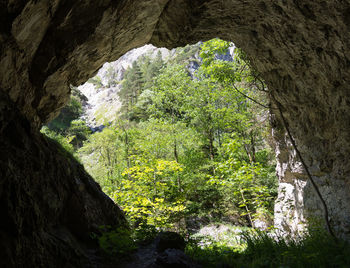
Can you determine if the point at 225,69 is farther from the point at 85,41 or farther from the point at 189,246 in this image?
the point at 189,246

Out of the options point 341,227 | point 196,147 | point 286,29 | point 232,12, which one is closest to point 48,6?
point 232,12

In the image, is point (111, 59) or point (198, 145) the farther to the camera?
point (198, 145)

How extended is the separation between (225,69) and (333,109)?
160 inches

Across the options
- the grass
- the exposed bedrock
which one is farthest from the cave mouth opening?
the grass

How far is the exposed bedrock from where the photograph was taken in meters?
3.45

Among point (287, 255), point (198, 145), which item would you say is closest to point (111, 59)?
point (287, 255)

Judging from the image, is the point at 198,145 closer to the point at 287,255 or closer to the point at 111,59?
the point at 111,59

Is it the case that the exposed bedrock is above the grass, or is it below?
above

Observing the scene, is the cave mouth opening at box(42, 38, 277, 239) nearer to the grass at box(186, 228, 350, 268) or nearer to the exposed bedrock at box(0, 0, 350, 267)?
the exposed bedrock at box(0, 0, 350, 267)

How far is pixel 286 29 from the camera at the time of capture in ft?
18.4

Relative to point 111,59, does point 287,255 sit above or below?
below

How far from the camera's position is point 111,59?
295 inches

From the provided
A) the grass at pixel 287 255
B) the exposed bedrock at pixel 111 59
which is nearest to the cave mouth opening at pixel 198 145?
the exposed bedrock at pixel 111 59

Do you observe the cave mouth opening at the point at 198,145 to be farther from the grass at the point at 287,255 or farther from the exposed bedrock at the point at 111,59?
the grass at the point at 287,255
